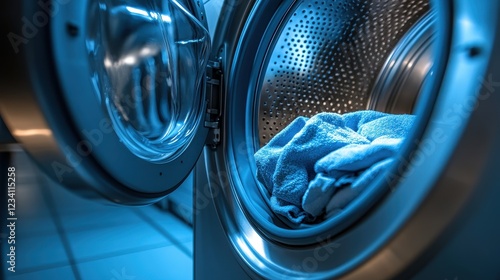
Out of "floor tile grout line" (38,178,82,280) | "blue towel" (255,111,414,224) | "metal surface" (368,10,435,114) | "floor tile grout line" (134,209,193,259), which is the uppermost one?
"metal surface" (368,10,435,114)

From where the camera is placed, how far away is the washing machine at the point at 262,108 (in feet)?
1.14

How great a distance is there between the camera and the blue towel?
19.2 inches

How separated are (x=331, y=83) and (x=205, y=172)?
374 mm

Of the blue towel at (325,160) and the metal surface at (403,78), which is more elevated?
the metal surface at (403,78)

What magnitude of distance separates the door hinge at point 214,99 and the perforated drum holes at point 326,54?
0.10m

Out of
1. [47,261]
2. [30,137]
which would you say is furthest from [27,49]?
[47,261]

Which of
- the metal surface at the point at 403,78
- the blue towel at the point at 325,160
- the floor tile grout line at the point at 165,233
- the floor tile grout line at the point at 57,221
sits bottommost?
the floor tile grout line at the point at 165,233

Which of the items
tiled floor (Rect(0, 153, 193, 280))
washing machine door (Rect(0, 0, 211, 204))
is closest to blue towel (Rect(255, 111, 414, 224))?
washing machine door (Rect(0, 0, 211, 204))

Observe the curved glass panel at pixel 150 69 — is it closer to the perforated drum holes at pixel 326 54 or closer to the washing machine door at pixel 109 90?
the washing machine door at pixel 109 90

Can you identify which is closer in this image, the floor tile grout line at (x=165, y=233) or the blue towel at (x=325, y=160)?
the blue towel at (x=325, y=160)

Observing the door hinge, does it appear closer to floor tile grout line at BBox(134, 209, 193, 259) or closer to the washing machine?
the washing machine

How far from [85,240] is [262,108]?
0.85 m

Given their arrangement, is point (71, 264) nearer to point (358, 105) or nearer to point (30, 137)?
point (30, 137)

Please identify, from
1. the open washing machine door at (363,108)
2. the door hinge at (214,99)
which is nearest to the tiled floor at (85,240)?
the open washing machine door at (363,108)
